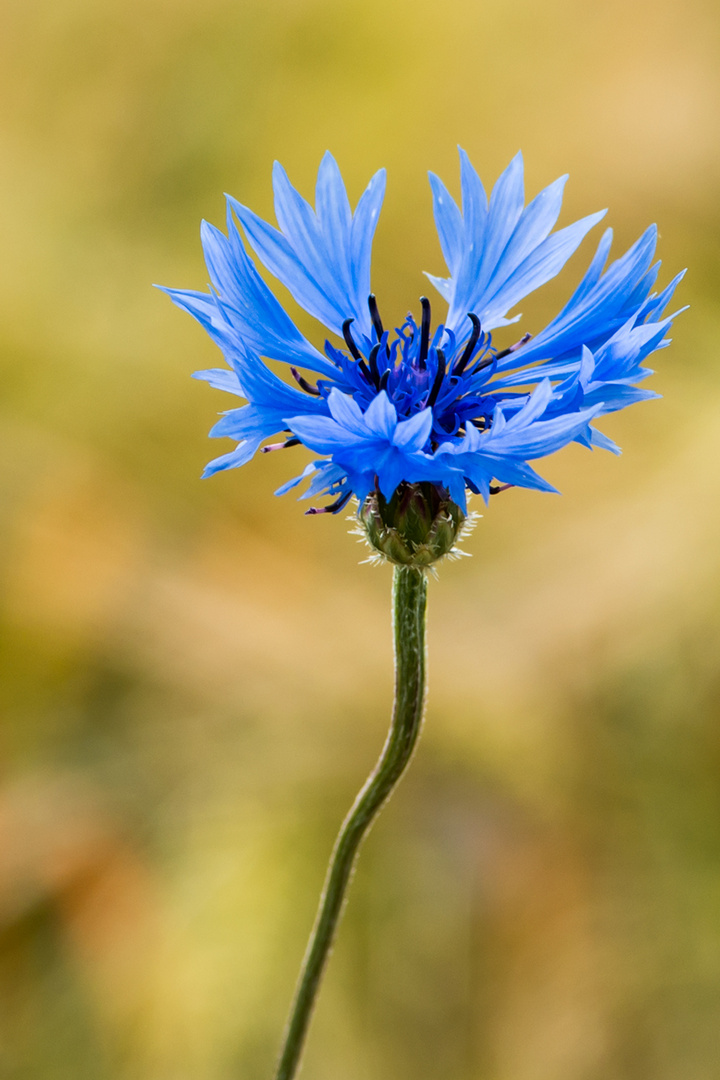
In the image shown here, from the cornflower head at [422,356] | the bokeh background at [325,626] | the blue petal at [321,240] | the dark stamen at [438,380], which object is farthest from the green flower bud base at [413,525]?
the bokeh background at [325,626]

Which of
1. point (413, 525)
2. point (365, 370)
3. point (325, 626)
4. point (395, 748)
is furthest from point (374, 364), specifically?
point (325, 626)

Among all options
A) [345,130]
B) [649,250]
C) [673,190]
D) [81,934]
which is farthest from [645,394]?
[345,130]

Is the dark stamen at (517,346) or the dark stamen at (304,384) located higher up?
the dark stamen at (517,346)

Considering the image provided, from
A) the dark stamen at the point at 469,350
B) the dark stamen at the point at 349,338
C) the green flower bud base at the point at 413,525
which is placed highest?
the dark stamen at the point at 469,350

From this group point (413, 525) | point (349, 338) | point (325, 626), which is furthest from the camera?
point (325, 626)

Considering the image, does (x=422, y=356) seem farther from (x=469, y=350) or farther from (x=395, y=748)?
(x=395, y=748)

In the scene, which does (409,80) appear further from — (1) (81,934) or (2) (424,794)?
(1) (81,934)

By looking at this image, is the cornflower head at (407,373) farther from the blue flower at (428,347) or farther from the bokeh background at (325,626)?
the bokeh background at (325,626)

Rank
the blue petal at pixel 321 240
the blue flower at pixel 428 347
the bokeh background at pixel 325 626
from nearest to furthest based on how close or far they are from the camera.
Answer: the blue flower at pixel 428 347
the blue petal at pixel 321 240
the bokeh background at pixel 325 626
